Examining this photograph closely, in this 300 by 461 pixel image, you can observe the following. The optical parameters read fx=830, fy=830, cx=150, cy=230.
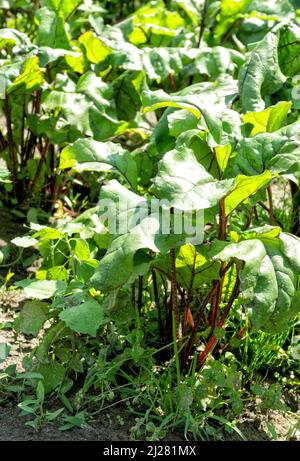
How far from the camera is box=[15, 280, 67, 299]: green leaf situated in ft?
8.35

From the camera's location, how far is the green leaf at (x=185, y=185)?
6.97ft

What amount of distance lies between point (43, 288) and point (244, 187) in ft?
2.37

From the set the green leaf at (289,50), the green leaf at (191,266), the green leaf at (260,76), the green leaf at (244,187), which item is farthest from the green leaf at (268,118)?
the green leaf at (289,50)

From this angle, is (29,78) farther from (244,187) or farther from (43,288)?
(244,187)

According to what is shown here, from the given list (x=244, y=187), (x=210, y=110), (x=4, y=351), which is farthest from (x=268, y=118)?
(x=4, y=351)

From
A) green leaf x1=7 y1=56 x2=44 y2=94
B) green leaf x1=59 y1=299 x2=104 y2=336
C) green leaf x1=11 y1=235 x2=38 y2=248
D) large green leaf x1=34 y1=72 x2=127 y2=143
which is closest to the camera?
green leaf x1=59 y1=299 x2=104 y2=336

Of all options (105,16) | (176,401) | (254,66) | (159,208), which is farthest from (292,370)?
(105,16)

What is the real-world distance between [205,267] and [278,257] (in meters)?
0.25

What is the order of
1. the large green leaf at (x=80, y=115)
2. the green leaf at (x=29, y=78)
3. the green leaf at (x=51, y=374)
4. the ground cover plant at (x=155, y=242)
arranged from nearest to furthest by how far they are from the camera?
the ground cover plant at (x=155, y=242)
the green leaf at (x=51, y=374)
the green leaf at (x=29, y=78)
the large green leaf at (x=80, y=115)

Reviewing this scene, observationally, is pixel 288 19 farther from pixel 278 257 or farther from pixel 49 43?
pixel 278 257

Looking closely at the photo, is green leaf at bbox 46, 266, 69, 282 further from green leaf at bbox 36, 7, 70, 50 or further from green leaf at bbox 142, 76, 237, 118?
green leaf at bbox 36, 7, 70, 50

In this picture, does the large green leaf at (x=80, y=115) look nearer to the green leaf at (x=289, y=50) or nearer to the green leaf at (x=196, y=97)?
the green leaf at (x=196, y=97)

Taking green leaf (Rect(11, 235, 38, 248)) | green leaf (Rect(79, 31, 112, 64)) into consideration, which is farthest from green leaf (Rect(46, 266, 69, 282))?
green leaf (Rect(79, 31, 112, 64))
